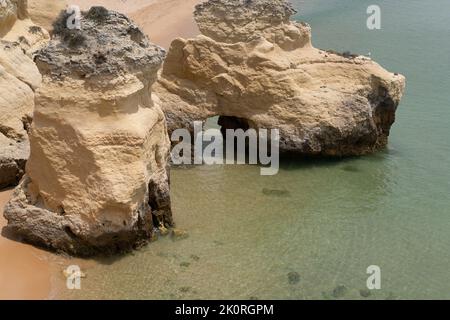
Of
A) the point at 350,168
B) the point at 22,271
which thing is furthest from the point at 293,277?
the point at 350,168

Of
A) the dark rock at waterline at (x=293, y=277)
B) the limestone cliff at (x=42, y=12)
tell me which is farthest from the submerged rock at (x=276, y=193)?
the limestone cliff at (x=42, y=12)

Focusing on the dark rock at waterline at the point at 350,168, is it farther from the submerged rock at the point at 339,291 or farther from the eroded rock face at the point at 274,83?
the submerged rock at the point at 339,291

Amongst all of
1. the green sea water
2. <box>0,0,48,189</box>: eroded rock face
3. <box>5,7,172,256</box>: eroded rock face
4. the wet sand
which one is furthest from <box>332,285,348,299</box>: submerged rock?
<box>0,0,48,189</box>: eroded rock face

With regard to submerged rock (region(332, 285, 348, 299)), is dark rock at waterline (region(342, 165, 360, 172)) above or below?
below

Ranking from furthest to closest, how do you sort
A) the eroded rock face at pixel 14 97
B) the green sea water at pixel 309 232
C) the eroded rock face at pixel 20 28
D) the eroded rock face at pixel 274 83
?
the eroded rock face at pixel 20 28 → the eroded rock face at pixel 274 83 → the eroded rock face at pixel 14 97 → the green sea water at pixel 309 232

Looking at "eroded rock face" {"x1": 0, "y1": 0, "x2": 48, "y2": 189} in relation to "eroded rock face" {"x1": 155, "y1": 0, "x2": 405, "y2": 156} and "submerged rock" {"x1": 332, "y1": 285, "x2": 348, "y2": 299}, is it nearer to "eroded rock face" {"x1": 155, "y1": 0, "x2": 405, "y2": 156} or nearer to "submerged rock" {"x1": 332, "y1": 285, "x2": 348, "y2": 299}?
"eroded rock face" {"x1": 155, "y1": 0, "x2": 405, "y2": 156}

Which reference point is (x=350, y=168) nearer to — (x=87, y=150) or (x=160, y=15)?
(x=87, y=150)
